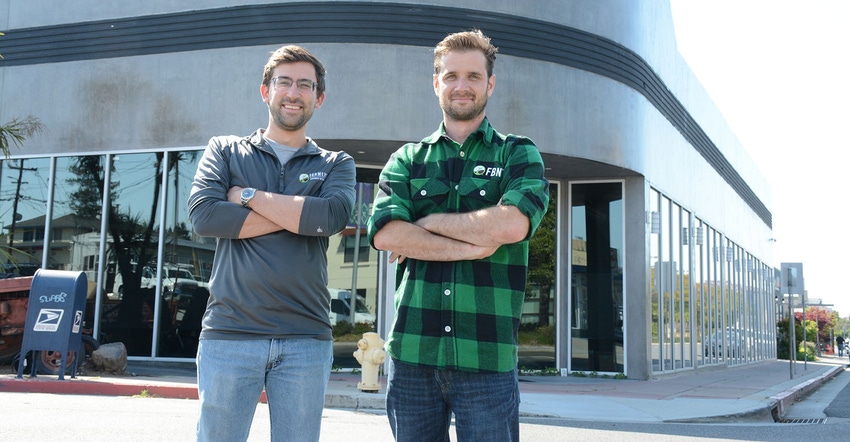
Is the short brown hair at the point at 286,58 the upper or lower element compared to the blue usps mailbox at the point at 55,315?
upper

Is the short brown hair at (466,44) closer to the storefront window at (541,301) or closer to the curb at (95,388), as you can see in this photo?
the curb at (95,388)

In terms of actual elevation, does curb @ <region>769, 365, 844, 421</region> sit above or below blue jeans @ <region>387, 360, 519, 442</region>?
below

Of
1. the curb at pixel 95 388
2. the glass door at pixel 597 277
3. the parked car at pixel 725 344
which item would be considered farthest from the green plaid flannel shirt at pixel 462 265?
the parked car at pixel 725 344

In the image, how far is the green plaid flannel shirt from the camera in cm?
286

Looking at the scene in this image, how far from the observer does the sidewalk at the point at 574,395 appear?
9641 mm

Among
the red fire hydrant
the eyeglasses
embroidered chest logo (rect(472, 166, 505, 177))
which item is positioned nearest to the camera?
embroidered chest logo (rect(472, 166, 505, 177))

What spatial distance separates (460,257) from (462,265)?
0.07 meters

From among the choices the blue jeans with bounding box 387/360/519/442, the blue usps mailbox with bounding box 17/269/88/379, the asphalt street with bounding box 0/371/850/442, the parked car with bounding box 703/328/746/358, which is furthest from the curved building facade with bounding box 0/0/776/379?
the blue jeans with bounding box 387/360/519/442

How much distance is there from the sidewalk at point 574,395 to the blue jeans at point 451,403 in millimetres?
6670

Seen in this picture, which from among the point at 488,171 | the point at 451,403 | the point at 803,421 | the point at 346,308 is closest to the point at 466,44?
the point at 488,171

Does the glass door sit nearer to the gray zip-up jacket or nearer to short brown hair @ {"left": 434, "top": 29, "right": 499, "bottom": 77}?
the gray zip-up jacket

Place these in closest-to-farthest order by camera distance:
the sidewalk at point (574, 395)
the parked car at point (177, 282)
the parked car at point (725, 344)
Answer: the sidewalk at point (574, 395) < the parked car at point (177, 282) < the parked car at point (725, 344)

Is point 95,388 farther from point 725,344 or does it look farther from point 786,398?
point 725,344

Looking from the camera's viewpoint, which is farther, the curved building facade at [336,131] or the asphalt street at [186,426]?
the curved building facade at [336,131]
